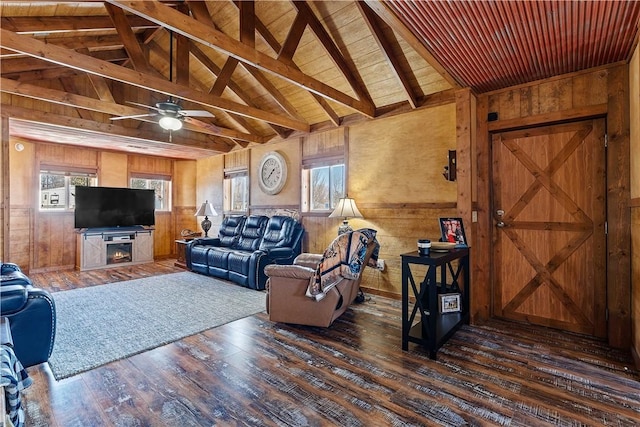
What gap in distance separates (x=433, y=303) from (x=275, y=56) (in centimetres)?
412

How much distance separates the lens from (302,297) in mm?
3102

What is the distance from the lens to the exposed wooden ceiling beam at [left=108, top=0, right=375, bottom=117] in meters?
2.40

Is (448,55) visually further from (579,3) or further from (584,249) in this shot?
(584,249)

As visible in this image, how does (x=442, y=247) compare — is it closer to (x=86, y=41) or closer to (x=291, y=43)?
(x=291, y=43)

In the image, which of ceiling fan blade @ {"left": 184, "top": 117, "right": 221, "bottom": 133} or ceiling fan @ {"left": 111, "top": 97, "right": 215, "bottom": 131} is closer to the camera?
ceiling fan @ {"left": 111, "top": 97, "right": 215, "bottom": 131}

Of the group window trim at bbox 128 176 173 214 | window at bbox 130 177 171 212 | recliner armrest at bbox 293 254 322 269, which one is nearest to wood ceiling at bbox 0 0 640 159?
window trim at bbox 128 176 173 214

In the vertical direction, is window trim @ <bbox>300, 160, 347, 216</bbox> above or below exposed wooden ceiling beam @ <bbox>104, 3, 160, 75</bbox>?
below

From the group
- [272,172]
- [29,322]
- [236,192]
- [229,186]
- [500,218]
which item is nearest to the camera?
[29,322]

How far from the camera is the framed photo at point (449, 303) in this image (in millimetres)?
3062

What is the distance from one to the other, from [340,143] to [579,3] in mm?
3394

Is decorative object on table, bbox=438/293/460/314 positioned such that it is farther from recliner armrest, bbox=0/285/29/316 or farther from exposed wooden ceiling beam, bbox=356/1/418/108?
recliner armrest, bbox=0/285/29/316

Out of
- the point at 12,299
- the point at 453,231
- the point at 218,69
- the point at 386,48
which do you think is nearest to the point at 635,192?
the point at 453,231

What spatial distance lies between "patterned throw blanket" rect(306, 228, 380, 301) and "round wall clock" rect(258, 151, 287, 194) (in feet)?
10.6

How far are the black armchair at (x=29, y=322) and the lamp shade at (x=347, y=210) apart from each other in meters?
3.22
